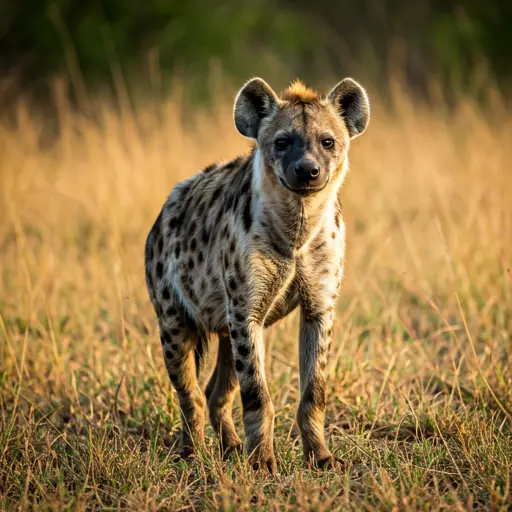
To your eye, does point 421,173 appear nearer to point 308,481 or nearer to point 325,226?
point 325,226

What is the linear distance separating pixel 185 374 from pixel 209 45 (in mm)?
9241

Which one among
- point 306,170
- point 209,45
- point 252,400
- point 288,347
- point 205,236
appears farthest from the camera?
point 209,45

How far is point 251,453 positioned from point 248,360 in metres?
0.34

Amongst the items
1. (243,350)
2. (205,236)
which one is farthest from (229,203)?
(243,350)

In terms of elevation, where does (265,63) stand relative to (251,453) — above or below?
above

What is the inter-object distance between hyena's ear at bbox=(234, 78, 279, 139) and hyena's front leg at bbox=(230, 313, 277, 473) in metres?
0.79

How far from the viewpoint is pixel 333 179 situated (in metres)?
3.56

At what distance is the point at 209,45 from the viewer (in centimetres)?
1250

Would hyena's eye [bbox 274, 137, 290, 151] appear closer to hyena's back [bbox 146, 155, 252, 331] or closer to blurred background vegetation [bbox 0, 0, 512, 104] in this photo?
hyena's back [bbox 146, 155, 252, 331]

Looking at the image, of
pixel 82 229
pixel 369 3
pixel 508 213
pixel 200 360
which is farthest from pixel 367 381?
pixel 369 3

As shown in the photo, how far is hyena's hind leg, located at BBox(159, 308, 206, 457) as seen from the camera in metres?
3.86

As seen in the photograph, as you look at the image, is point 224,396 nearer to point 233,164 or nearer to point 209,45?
point 233,164

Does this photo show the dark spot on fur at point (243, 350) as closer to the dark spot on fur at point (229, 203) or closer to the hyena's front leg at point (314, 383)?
the hyena's front leg at point (314, 383)

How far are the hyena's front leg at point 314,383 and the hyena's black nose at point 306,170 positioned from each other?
555 mm
